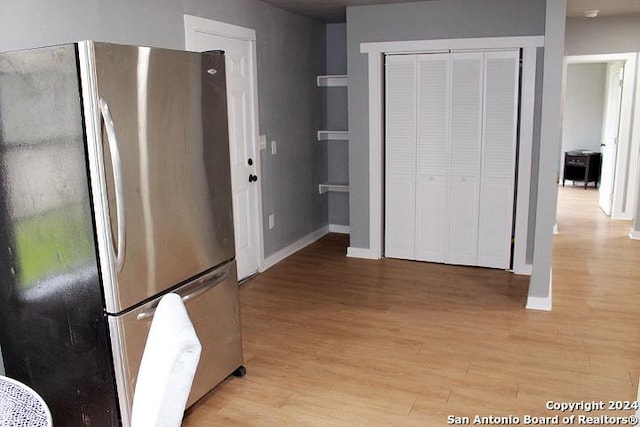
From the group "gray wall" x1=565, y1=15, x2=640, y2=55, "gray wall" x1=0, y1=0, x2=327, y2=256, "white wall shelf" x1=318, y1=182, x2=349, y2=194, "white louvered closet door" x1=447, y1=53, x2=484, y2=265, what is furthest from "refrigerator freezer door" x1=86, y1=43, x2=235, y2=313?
"gray wall" x1=565, y1=15, x2=640, y2=55

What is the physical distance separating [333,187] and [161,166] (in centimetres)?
354

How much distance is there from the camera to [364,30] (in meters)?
4.74

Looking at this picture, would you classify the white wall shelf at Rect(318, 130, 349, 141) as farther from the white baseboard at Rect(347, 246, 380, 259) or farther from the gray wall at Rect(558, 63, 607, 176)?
the gray wall at Rect(558, 63, 607, 176)

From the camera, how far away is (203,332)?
103 inches

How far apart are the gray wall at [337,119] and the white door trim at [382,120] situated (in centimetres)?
96

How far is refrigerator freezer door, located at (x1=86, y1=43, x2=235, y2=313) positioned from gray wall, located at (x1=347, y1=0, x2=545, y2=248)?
2.42 metres

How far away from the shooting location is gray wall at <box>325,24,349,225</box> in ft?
18.9

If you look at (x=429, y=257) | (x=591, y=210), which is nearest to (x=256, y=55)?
(x=429, y=257)

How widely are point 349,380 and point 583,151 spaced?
7468 millimetres

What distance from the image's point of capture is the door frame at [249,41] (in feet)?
11.9

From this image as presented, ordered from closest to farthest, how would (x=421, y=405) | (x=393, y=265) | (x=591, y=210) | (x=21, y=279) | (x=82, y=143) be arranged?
(x=82, y=143)
(x=21, y=279)
(x=421, y=405)
(x=393, y=265)
(x=591, y=210)

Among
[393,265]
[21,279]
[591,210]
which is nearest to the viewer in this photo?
[21,279]

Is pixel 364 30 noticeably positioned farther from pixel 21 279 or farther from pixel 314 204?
pixel 21 279

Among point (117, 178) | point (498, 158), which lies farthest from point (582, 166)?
point (117, 178)
